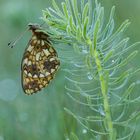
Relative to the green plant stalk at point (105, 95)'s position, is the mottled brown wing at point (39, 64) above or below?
above

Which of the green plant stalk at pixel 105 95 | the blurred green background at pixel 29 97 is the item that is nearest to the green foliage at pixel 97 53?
the green plant stalk at pixel 105 95

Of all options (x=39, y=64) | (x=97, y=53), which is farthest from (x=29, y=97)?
(x=97, y=53)

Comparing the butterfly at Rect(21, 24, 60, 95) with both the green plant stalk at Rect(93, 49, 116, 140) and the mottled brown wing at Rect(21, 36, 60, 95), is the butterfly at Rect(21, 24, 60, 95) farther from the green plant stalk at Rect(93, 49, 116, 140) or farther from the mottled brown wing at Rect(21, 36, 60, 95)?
the green plant stalk at Rect(93, 49, 116, 140)

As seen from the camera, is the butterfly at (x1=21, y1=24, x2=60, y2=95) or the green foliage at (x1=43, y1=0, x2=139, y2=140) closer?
the green foliage at (x1=43, y1=0, x2=139, y2=140)

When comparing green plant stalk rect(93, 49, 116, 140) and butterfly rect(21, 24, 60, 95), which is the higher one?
butterfly rect(21, 24, 60, 95)

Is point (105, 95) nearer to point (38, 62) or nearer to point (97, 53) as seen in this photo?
point (97, 53)

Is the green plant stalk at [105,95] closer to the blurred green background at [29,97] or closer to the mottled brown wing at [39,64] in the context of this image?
the blurred green background at [29,97]

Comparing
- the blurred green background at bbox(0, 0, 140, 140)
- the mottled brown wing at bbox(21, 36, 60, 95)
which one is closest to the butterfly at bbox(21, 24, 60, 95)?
the mottled brown wing at bbox(21, 36, 60, 95)

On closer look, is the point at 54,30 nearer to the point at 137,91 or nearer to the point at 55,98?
the point at 137,91

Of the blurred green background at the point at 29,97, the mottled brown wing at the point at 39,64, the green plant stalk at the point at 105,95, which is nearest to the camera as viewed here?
the green plant stalk at the point at 105,95
